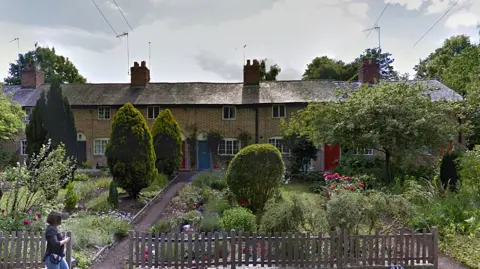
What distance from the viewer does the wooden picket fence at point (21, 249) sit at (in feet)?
19.7

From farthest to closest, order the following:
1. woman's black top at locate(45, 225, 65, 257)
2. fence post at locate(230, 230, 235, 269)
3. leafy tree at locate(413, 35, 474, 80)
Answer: leafy tree at locate(413, 35, 474, 80)
fence post at locate(230, 230, 235, 269)
woman's black top at locate(45, 225, 65, 257)

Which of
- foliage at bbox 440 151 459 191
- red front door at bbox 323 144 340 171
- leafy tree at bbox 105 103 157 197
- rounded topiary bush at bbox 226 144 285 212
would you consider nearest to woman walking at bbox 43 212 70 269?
rounded topiary bush at bbox 226 144 285 212

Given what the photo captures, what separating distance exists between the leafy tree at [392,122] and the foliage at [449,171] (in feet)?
2.47

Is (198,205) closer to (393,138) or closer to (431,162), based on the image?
(393,138)

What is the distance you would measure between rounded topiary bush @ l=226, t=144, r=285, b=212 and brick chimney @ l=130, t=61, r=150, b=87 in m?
17.7

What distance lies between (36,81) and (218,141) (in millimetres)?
17394

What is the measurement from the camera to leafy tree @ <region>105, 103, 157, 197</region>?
1192 centimetres

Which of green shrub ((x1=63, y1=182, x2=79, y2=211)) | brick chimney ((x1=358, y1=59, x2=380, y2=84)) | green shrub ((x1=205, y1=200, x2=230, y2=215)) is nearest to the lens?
green shrub ((x1=205, y1=200, x2=230, y2=215))

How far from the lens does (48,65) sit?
43.5m

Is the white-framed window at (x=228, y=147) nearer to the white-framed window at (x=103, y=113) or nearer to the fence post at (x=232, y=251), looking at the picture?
the white-framed window at (x=103, y=113)

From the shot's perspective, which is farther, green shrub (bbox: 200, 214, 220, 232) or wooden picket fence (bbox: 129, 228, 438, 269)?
green shrub (bbox: 200, 214, 220, 232)

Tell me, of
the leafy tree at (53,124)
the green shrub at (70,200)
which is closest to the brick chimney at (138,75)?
the leafy tree at (53,124)

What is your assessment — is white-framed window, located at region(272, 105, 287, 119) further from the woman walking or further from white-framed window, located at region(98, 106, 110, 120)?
the woman walking

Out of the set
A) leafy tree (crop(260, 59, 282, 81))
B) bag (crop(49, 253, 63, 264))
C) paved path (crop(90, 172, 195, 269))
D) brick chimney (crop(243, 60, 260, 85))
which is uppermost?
leafy tree (crop(260, 59, 282, 81))
